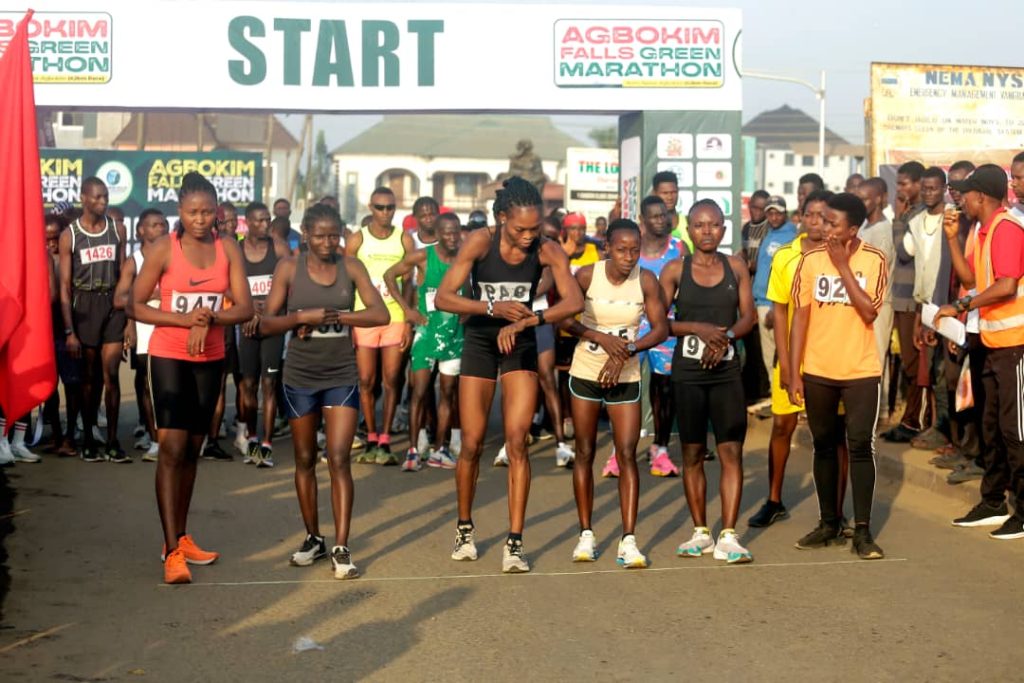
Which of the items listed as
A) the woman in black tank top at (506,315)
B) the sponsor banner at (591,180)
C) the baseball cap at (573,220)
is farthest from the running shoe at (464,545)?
the sponsor banner at (591,180)

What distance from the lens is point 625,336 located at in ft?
28.5

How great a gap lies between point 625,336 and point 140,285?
9.08 ft

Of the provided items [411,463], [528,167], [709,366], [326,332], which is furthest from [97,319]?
[528,167]

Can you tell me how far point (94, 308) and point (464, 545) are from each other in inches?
204

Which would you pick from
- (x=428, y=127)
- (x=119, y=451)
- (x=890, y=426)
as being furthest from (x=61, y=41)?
(x=428, y=127)

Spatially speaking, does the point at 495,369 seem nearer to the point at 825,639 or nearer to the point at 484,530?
the point at 484,530

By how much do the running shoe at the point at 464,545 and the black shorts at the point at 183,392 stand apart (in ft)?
5.11

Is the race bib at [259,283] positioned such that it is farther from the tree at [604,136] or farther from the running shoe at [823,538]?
the tree at [604,136]

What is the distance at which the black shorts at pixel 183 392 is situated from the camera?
26.9 feet

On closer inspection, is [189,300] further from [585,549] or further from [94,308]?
[94,308]

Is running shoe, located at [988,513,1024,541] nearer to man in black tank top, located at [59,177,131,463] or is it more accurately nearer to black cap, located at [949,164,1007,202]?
black cap, located at [949,164,1007,202]

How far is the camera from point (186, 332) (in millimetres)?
8250

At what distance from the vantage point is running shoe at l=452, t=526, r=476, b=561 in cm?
845

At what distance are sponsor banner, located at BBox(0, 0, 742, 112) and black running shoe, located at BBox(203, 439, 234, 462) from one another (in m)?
3.53
